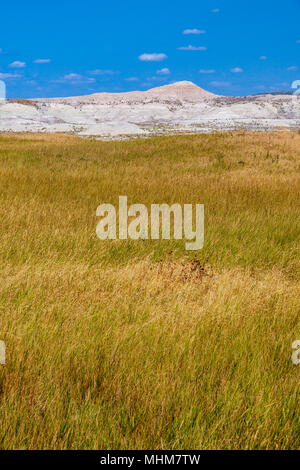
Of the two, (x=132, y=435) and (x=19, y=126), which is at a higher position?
(x=19, y=126)

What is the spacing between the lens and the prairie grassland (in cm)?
221

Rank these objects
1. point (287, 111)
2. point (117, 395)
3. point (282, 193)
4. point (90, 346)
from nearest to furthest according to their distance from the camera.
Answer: point (117, 395) < point (90, 346) < point (282, 193) < point (287, 111)

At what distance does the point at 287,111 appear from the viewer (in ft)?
299

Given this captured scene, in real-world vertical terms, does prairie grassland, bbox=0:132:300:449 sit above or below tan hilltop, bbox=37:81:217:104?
below

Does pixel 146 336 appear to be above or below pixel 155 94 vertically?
below

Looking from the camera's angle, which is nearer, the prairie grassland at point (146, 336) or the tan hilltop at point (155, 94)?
the prairie grassland at point (146, 336)

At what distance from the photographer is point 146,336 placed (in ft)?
10.4

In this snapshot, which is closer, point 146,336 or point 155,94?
point 146,336

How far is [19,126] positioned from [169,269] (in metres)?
60.1

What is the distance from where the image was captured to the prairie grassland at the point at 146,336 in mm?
2205

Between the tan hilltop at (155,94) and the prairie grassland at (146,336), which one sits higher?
the tan hilltop at (155,94)

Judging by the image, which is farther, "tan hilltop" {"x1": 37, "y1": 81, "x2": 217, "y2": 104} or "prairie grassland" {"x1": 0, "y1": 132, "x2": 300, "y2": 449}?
"tan hilltop" {"x1": 37, "y1": 81, "x2": 217, "y2": 104}

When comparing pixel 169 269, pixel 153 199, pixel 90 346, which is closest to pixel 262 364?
pixel 90 346
